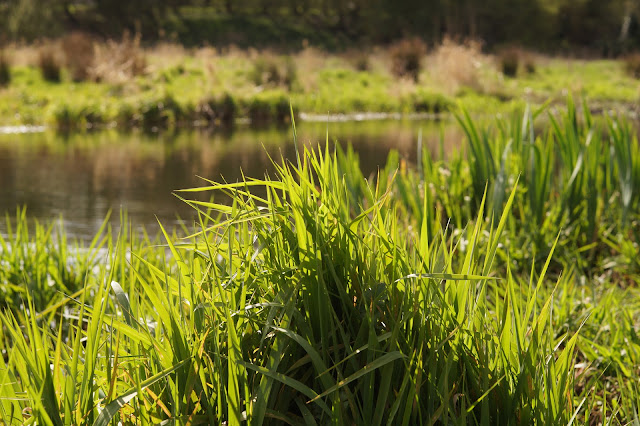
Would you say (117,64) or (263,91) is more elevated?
(117,64)

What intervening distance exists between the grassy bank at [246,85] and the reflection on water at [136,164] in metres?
1.72

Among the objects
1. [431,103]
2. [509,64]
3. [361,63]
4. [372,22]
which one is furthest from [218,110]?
[372,22]

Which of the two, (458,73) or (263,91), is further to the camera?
(458,73)

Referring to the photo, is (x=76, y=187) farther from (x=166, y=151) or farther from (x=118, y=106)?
(x=118, y=106)

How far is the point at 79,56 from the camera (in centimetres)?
1722

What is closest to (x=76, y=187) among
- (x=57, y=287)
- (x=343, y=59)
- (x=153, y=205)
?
(x=153, y=205)

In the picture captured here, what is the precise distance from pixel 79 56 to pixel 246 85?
161 inches

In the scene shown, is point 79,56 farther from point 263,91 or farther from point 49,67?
point 263,91

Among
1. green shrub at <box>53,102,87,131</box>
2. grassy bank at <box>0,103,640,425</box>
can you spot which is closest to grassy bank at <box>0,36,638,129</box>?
green shrub at <box>53,102,87,131</box>

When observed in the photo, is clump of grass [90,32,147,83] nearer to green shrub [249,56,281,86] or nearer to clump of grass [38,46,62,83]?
clump of grass [38,46,62,83]

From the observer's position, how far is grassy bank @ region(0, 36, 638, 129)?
13.6 metres

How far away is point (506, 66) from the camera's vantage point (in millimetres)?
21641

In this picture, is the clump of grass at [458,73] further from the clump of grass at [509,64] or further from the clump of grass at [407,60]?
the clump of grass at [509,64]

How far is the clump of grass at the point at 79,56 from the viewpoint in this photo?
55.3 feet
